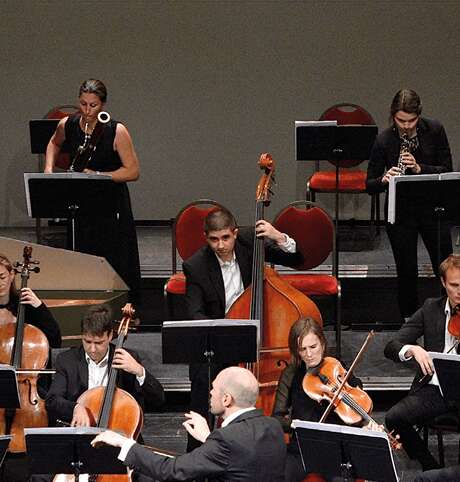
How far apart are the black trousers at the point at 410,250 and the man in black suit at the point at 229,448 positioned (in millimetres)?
2251

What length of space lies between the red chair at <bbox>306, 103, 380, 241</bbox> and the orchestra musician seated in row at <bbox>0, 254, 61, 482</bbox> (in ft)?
7.12

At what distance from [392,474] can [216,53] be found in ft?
14.6

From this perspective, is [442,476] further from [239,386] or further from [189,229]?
[189,229]

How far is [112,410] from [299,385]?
0.78 metres

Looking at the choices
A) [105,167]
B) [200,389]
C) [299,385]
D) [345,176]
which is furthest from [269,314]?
[345,176]

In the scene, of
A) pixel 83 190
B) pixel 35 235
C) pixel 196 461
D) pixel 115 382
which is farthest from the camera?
pixel 35 235

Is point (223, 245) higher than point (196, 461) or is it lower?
higher

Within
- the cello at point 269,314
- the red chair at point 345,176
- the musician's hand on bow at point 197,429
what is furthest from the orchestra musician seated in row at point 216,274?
the red chair at point 345,176

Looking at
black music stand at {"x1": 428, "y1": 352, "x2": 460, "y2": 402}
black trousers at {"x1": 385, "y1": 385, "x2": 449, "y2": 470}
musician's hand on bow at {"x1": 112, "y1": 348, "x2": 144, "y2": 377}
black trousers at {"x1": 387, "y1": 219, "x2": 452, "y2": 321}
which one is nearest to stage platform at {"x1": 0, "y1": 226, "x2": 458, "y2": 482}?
black trousers at {"x1": 385, "y1": 385, "x2": 449, "y2": 470}

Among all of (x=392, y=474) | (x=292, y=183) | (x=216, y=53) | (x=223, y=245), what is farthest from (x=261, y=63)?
(x=392, y=474)

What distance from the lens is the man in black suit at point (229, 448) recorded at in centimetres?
412

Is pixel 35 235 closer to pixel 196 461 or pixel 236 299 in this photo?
pixel 236 299

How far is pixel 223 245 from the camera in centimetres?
544

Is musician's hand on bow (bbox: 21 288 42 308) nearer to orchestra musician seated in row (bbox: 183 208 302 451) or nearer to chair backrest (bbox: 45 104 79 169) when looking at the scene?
orchestra musician seated in row (bbox: 183 208 302 451)
